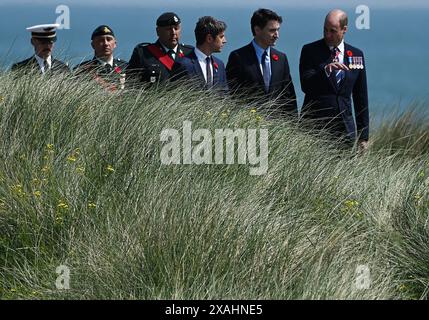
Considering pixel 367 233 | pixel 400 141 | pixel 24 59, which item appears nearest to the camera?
pixel 367 233

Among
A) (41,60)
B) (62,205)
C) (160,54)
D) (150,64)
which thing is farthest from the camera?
(160,54)

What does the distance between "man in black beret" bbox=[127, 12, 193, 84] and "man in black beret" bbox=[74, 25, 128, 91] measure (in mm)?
123

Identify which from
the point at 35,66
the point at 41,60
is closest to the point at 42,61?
the point at 41,60

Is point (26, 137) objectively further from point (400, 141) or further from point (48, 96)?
point (400, 141)

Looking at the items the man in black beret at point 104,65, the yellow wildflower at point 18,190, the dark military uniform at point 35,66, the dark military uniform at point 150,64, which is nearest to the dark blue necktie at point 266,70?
the dark military uniform at point 150,64

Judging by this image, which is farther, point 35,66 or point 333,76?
point 333,76

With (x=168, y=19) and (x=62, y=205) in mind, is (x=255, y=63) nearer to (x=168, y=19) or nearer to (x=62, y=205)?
(x=168, y=19)

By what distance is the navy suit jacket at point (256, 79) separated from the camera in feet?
35.3

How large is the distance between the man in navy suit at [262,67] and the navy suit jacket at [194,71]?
0.19 m

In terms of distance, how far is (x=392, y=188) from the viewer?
8938 millimetres

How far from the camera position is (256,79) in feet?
35.7

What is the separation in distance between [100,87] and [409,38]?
5736 inches

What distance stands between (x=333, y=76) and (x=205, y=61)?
1.12 m

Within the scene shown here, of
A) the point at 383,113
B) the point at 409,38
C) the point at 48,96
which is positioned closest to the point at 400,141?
the point at 383,113
